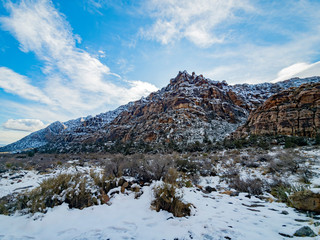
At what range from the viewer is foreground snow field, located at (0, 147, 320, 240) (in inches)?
79.4

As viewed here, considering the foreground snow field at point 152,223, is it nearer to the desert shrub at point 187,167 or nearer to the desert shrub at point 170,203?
the desert shrub at point 170,203

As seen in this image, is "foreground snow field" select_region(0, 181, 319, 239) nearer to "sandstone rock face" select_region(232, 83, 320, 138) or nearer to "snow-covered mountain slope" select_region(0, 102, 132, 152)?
"sandstone rock face" select_region(232, 83, 320, 138)

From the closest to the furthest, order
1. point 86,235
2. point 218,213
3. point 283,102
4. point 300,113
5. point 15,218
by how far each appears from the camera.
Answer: point 86,235 < point 15,218 < point 218,213 < point 300,113 < point 283,102

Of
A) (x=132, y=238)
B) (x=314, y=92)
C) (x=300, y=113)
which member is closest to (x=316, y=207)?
(x=132, y=238)

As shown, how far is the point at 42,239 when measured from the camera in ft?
6.19

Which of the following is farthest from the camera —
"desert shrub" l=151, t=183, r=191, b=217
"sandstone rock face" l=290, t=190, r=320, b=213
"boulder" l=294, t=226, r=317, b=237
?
"desert shrub" l=151, t=183, r=191, b=217

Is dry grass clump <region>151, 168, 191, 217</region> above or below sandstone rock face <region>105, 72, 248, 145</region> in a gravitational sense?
below

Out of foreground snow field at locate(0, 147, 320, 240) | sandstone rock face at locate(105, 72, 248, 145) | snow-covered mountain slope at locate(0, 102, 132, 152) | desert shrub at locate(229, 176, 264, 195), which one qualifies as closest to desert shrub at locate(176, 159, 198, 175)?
desert shrub at locate(229, 176, 264, 195)

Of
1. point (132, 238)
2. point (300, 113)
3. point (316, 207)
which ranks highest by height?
point (300, 113)

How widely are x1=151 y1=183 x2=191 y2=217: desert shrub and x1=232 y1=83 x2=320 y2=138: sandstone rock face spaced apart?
26691mm

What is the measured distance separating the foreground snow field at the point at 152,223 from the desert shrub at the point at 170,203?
0.38 feet

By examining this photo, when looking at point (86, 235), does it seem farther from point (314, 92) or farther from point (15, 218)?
point (314, 92)

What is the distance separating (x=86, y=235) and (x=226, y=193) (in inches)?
154

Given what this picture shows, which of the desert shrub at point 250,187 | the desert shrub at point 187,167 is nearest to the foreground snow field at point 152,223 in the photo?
the desert shrub at point 250,187
